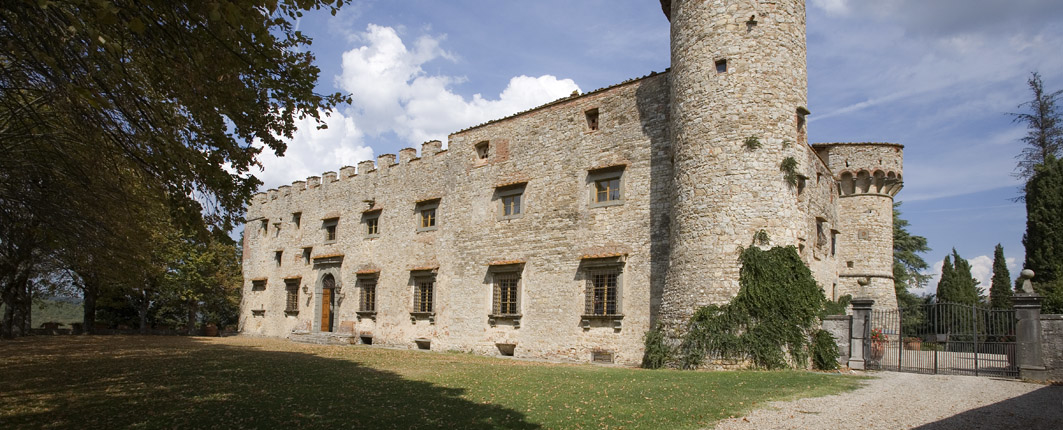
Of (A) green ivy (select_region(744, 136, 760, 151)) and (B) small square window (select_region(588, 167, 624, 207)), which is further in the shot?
(B) small square window (select_region(588, 167, 624, 207))

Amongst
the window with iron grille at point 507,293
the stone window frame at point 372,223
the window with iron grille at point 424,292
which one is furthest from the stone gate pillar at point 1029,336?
the stone window frame at point 372,223

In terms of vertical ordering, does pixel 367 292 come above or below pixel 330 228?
below

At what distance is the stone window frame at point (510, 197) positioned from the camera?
21.3m

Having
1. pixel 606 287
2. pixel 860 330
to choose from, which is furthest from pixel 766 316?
pixel 606 287

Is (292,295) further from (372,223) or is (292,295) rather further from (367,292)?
(372,223)

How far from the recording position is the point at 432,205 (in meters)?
24.4

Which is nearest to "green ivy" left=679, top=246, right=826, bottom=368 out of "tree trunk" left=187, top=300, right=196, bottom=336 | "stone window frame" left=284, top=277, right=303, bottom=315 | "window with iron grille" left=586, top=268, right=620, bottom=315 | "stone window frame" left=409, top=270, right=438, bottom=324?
"window with iron grille" left=586, top=268, right=620, bottom=315

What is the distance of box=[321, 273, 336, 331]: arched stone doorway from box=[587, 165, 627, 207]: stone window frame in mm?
14095

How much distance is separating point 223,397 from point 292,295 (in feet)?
70.9

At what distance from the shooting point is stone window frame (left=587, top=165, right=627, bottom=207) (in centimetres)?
1880

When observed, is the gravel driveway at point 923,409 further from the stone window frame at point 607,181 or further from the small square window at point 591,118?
the small square window at point 591,118

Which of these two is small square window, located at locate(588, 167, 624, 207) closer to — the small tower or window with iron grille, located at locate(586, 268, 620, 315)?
window with iron grille, located at locate(586, 268, 620, 315)

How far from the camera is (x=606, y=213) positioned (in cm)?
1897

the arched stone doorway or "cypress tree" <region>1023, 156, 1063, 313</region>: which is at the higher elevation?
"cypress tree" <region>1023, 156, 1063, 313</region>
